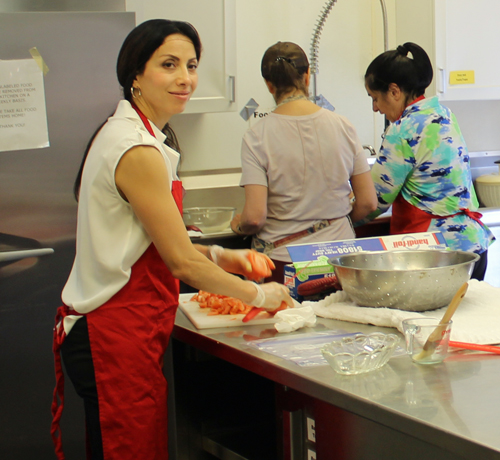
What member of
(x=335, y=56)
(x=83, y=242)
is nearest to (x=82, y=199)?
(x=83, y=242)

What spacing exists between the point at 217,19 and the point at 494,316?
6.98 ft

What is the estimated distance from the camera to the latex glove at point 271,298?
141 cm

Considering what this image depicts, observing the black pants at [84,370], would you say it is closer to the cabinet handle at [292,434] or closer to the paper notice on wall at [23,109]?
the cabinet handle at [292,434]

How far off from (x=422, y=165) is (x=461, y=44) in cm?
166

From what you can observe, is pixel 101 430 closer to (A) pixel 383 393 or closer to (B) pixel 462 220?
(A) pixel 383 393

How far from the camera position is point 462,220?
2328 mm

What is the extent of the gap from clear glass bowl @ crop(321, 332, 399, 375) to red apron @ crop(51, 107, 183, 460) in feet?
1.43

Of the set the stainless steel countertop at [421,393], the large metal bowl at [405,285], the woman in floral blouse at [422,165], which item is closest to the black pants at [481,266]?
the woman in floral blouse at [422,165]

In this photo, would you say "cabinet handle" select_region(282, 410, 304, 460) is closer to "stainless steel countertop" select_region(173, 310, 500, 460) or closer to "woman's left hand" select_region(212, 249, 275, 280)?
"stainless steel countertop" select_region(173, 310, 500, 460)

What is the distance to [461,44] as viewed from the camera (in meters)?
3.61

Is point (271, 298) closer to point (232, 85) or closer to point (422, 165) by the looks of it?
point (422, 165)

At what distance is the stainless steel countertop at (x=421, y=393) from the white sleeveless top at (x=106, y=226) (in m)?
0.27

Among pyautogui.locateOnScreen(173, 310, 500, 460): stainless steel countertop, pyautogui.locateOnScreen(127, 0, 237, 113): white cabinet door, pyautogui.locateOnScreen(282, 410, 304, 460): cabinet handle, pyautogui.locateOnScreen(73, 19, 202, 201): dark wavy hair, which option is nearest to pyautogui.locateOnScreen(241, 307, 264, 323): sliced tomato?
pyautogui.locateOnScreen(173, 310, 500, 460): stainless steel countertop

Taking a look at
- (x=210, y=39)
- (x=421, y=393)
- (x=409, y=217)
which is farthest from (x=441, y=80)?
(x=421, y=393)
